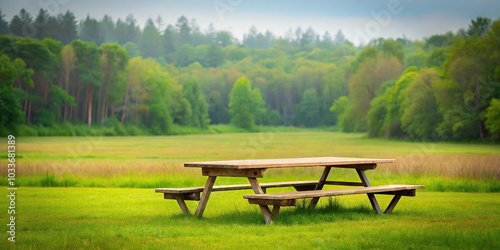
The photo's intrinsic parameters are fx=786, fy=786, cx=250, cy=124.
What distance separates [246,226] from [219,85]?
140 m

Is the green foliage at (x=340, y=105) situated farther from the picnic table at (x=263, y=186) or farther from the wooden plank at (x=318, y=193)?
the wooden plank at (x=318, y=193)

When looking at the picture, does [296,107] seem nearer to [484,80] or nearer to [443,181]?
[484,80]

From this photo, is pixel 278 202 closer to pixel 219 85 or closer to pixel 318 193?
pixel 318 193

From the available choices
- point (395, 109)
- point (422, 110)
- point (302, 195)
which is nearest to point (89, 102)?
point (395, 109)

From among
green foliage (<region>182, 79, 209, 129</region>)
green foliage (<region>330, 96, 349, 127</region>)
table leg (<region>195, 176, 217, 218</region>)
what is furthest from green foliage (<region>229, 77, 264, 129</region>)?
table leg (<region>195, 176, 217, 218</region>)

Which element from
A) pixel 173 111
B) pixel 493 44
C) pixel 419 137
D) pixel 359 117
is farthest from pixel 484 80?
pixel 173 111

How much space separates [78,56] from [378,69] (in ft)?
135

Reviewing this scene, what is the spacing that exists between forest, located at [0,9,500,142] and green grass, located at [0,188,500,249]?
4749 cm

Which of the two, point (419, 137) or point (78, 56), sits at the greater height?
point (78, 56)

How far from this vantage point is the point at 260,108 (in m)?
142

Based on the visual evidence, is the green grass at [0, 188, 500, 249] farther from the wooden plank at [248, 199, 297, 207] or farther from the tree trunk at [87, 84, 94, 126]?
the tree trunk at [87, 84, 94, 126]

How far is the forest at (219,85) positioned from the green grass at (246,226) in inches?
1870

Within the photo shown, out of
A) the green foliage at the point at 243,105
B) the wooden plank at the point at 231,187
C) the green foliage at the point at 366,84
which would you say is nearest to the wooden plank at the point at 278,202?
the wooden plank at the point at 231,187

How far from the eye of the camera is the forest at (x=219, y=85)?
6862 cm
